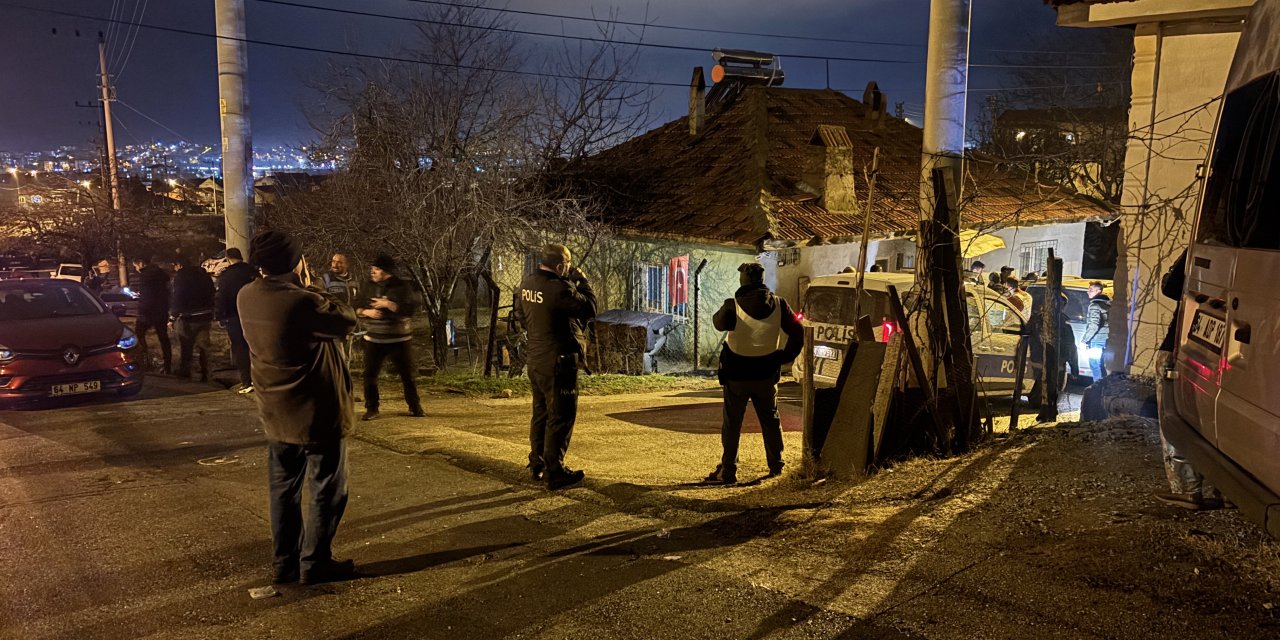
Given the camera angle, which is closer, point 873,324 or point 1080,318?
point 873,324

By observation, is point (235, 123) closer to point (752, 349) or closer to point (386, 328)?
point (386, 328)

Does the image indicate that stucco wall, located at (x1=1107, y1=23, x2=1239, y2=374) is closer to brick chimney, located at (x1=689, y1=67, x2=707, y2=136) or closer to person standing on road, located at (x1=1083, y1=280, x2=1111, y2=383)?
person standing on road, located at (x1=1083, y1=280, x2=1111, y2=383)

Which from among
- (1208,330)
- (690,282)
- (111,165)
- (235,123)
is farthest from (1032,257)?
(111,165)

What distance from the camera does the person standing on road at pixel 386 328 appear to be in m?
8.16

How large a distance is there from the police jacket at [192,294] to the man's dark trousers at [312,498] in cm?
811

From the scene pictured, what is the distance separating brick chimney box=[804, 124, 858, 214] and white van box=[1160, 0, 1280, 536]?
500 inches

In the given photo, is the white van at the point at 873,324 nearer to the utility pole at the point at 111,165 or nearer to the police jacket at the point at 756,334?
A: the police jacket at the point at 756,334

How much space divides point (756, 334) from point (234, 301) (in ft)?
20.8

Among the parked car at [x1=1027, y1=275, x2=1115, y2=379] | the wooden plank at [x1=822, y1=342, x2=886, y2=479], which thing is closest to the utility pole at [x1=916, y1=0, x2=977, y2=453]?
the wooden plank at [x1=822, y1=342, x2=886, y2=479]

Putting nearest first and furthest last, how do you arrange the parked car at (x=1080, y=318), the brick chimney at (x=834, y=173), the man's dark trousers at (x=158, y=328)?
1. the man's dark trousers at (x=158, y=328)
2. the parked car at (x=1080, y=318)
3. the brick chimney at (x=834, y=173)

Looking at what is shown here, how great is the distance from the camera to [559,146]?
16125mm

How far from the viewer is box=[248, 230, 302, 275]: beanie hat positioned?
4034mm

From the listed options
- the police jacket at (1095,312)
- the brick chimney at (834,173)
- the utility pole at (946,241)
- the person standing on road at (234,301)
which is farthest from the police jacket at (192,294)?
the police jacket at (1095,312)

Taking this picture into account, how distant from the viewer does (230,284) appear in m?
9.23
